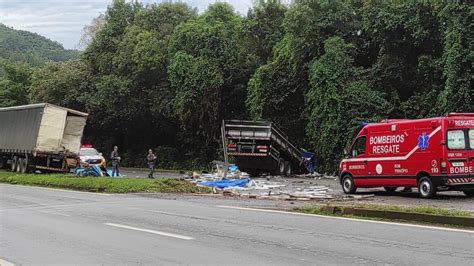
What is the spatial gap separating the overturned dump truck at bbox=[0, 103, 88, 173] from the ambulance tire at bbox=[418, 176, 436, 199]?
20691mm

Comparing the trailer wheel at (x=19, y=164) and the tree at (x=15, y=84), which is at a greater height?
the tree at (x=15, y=84)

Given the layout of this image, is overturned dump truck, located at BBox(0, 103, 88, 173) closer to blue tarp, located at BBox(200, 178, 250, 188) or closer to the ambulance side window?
blue tarp, located at BBox(200, 178, 250, 188)

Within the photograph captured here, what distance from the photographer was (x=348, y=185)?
19.6m

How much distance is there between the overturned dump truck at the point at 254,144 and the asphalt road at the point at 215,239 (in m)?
15.8

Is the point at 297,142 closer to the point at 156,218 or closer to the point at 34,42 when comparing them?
the point at 156,218

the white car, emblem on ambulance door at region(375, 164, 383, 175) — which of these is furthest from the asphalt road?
the white car

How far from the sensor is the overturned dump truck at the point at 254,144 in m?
29.8

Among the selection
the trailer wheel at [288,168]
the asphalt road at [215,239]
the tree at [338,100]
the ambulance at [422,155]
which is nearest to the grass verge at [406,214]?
the asphalt road at [215,239]

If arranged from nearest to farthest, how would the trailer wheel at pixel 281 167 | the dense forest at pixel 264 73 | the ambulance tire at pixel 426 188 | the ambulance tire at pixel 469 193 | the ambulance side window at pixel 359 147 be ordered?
the ambulance tire at pixel 426 188, the ambulance tire at pixel 469 193, the ambulance side window at pixel 359 147, the dense forest at pixel 264 73, the trailer wheel at pixel 281 167

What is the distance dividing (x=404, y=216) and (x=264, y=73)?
24.7 metres

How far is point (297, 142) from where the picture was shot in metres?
35.8

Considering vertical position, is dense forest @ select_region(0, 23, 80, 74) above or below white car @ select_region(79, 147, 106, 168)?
above

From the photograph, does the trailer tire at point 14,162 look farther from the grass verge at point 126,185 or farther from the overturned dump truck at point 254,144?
the overturned dump truck at point 254,144

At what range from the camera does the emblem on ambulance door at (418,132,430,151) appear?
1655 centimetres
